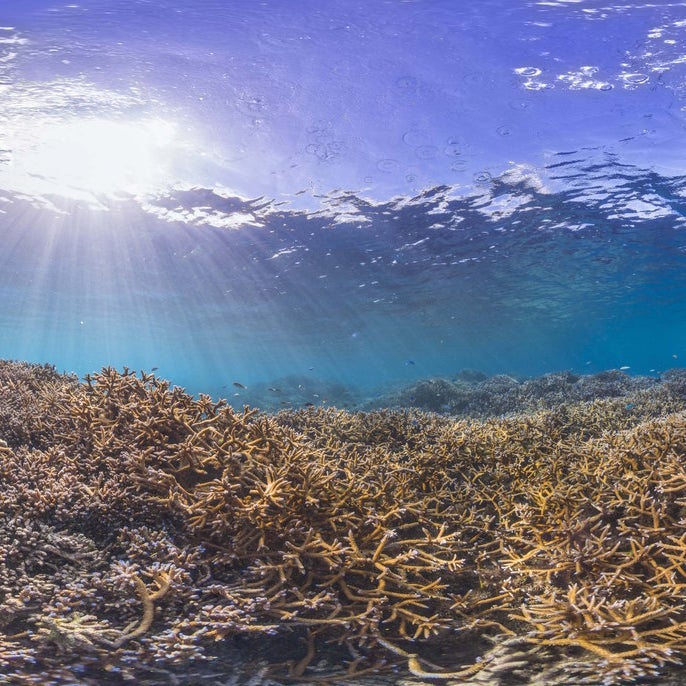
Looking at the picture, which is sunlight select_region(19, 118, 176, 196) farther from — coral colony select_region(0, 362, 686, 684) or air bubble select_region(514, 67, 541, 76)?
coral colony select_region(0, 362, 686, 684)

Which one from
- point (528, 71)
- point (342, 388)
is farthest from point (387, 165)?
point (342, 388)

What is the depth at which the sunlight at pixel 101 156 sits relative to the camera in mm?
15992

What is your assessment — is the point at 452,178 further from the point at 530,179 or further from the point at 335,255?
the point at 335,255

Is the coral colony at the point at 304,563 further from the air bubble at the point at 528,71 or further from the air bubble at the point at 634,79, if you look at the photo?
the air bubble at the point at 634,79

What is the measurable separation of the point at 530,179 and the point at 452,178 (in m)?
3.26

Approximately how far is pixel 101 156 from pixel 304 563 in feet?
63.9

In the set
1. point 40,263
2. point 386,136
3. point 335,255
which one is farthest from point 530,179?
point 40,263

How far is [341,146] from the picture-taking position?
16406 mm

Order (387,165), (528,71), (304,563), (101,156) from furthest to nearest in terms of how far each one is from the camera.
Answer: (101,156)
(387,165)
(528,71)
(304,563)

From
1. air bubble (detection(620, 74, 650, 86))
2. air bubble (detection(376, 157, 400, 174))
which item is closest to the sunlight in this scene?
air bubble (detection(376, 157, 400, 174))

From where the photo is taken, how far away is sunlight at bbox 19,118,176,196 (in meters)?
16.0

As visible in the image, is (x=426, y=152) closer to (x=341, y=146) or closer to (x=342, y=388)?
(x=341, y=146)

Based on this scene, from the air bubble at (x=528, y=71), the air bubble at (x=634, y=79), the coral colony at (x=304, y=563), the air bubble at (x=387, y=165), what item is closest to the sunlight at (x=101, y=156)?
the air bubble at (x=387, y=165)

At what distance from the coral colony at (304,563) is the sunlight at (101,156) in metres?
14.8
